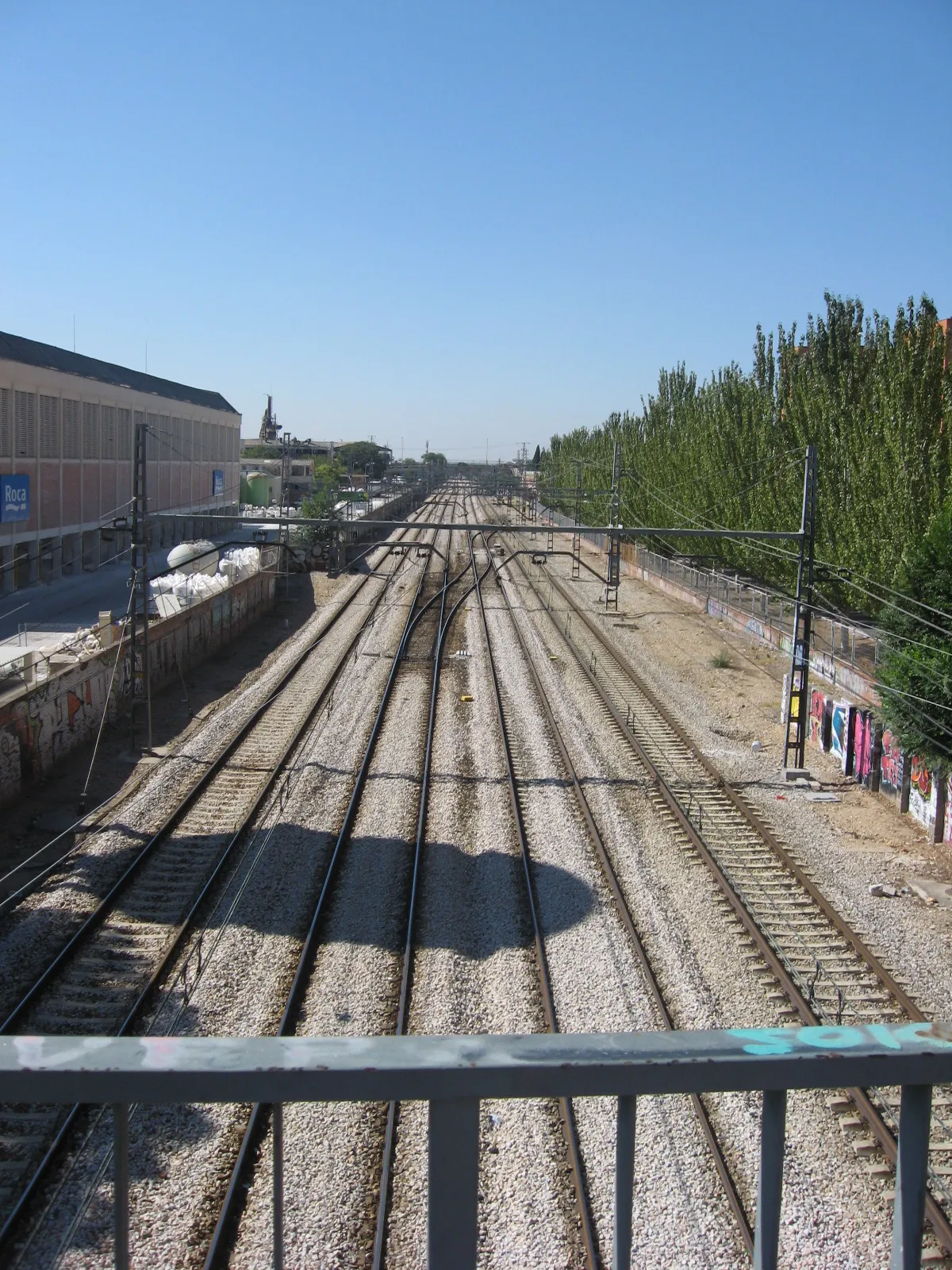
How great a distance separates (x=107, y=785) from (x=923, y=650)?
1258cm

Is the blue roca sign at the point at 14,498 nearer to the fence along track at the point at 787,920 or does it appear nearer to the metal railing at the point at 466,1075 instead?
the fence along track at the point at 787,920

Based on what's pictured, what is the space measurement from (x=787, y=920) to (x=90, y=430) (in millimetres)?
36417

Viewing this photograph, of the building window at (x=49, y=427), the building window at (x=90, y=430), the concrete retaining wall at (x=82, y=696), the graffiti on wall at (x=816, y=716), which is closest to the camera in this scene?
the concrete retaining wall at (x=82, y=696)

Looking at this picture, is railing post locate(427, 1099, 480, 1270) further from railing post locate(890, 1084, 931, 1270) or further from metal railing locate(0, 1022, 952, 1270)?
railing post locate(890, 1084, 931, 1270)

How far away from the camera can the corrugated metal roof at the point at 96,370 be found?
35375 mm

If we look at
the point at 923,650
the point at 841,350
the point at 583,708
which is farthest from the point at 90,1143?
the point at 841,350

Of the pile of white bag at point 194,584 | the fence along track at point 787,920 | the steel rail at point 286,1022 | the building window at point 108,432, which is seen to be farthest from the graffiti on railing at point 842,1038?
the building window at point 108,432

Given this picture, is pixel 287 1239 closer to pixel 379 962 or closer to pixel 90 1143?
pixel 90 1143

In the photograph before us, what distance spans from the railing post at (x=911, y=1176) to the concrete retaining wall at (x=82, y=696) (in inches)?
623

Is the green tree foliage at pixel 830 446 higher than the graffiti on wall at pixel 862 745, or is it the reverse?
the green tree foliage at pixel 830 446

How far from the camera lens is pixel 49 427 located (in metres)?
36.6

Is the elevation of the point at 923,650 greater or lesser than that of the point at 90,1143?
greater

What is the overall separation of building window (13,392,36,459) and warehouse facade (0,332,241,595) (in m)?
0.03

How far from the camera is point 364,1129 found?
738cm
